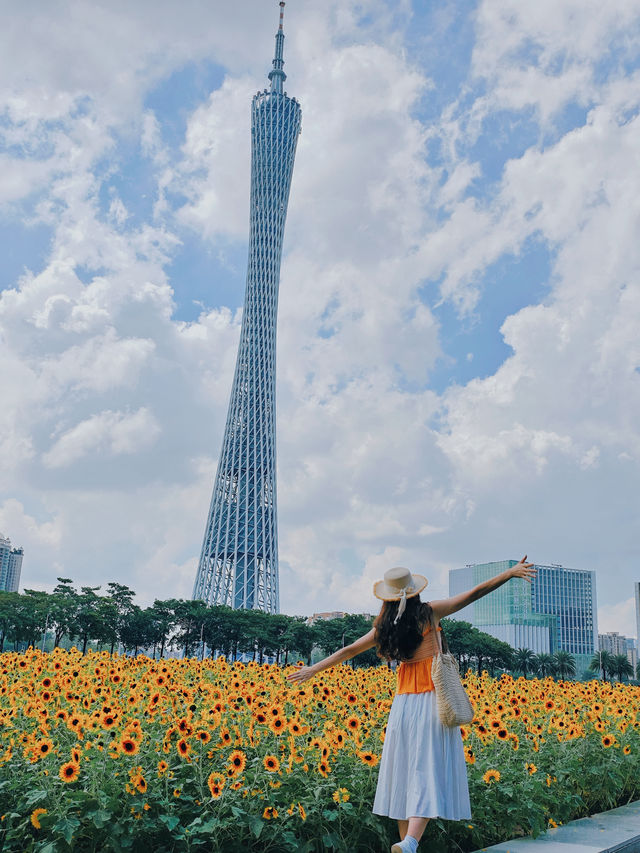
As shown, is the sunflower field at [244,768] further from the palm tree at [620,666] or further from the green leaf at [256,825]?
the palm tree at [620,666]

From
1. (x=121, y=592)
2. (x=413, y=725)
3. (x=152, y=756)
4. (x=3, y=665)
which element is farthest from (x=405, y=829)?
(x=121, y=592)

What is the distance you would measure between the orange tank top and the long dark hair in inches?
1.5

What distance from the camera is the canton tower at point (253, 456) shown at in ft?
197

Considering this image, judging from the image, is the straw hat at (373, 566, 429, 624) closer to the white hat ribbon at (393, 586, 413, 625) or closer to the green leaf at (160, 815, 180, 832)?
the white hat ribbon at (393, 586, 413, 625)

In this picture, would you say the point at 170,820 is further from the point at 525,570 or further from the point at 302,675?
the point at 525,570

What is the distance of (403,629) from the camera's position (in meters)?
4.75

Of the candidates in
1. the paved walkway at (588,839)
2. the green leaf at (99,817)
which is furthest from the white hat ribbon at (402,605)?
the green leaf at (99,817)

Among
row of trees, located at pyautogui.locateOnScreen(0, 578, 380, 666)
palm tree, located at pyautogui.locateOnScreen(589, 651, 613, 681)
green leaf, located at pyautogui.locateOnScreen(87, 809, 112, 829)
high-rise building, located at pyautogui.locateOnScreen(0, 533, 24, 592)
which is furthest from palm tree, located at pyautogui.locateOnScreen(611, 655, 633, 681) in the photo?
high-rise building, located at pyautogui.locateOnScreen(0, 533, 24, 592)

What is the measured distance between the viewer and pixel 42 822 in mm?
4211

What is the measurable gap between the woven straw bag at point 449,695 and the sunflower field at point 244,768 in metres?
0.77

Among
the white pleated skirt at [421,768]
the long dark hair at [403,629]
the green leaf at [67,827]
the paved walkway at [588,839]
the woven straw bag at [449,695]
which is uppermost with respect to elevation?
the long dark hair at [403,629]

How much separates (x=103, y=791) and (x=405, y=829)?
170cm

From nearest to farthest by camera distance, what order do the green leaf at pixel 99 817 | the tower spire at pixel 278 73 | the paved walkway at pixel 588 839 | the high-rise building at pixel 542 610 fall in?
the green leaf at pixel 99 817 < the paved walkway at pixel 588 839 < the tower spire at pixel 278 73 < the high-rise building at pixel 542 610

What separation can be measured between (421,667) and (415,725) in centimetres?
32
